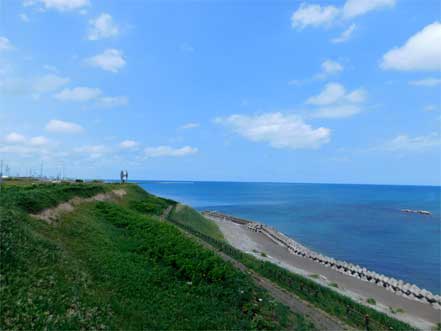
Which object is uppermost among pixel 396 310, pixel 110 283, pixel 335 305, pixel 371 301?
pixel 110 283

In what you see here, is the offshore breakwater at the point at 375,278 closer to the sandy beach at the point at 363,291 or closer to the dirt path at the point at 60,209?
the sandy beach at the point at 363,291

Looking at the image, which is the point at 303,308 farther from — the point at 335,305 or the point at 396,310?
the point at 396,310

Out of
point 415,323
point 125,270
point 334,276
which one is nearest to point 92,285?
point 125,270

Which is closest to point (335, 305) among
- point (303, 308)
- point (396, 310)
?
point (303, 308)

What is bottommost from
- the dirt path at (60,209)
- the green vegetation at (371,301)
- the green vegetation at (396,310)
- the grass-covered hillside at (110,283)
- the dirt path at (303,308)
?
the green vegetation at (396,310)

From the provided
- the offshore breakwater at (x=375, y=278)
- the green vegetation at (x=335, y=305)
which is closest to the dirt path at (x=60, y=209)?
the green vegetation at (x=335, y=305)

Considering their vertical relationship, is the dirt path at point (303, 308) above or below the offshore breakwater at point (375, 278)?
above

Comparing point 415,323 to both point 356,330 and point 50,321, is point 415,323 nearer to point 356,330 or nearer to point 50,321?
point 356,330

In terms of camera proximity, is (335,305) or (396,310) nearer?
(335,305)

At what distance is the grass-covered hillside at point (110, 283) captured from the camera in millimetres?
8859

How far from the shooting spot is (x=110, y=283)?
12133 mm

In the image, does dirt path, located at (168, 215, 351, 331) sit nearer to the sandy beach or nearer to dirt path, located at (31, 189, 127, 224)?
the sandy beach

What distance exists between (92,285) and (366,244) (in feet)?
150

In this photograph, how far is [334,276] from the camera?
96.3ft
